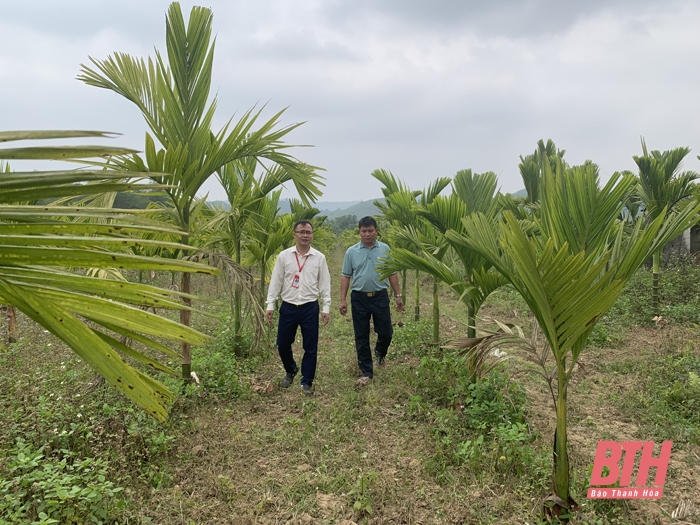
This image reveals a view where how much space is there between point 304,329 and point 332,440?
1.19 meters

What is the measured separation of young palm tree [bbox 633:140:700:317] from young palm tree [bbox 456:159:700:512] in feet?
15.0

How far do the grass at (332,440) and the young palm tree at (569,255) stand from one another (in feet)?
1.25

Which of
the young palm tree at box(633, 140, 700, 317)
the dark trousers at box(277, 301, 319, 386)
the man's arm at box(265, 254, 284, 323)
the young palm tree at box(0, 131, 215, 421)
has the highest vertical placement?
the young palm tree at box(633, 140, 700, 317)

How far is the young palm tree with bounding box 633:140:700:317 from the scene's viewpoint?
5.70 m

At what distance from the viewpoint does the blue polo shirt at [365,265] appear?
4.34 metres

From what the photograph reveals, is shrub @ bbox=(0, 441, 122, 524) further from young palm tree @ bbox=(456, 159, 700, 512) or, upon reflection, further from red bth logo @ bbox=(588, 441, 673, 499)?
red bth logo @ bbox=(588, 441, 673, 499)

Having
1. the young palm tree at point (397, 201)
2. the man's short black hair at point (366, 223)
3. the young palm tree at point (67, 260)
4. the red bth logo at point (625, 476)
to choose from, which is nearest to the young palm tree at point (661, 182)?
the young palm tree at point (397, 201)

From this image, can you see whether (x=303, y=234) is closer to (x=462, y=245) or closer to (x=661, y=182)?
(x=462, y=245)

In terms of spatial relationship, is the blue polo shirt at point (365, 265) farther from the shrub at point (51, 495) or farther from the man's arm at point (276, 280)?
the shrub at point (51, 495)

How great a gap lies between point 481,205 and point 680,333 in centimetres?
375

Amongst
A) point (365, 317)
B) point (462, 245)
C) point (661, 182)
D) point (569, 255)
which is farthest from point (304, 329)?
point (661, 182)

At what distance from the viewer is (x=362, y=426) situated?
11.2 ft

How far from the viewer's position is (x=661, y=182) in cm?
583

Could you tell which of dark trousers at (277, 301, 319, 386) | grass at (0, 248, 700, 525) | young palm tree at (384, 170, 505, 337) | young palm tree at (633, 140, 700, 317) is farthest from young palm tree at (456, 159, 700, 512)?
young palm tree at (633, 140, 700, 317)
